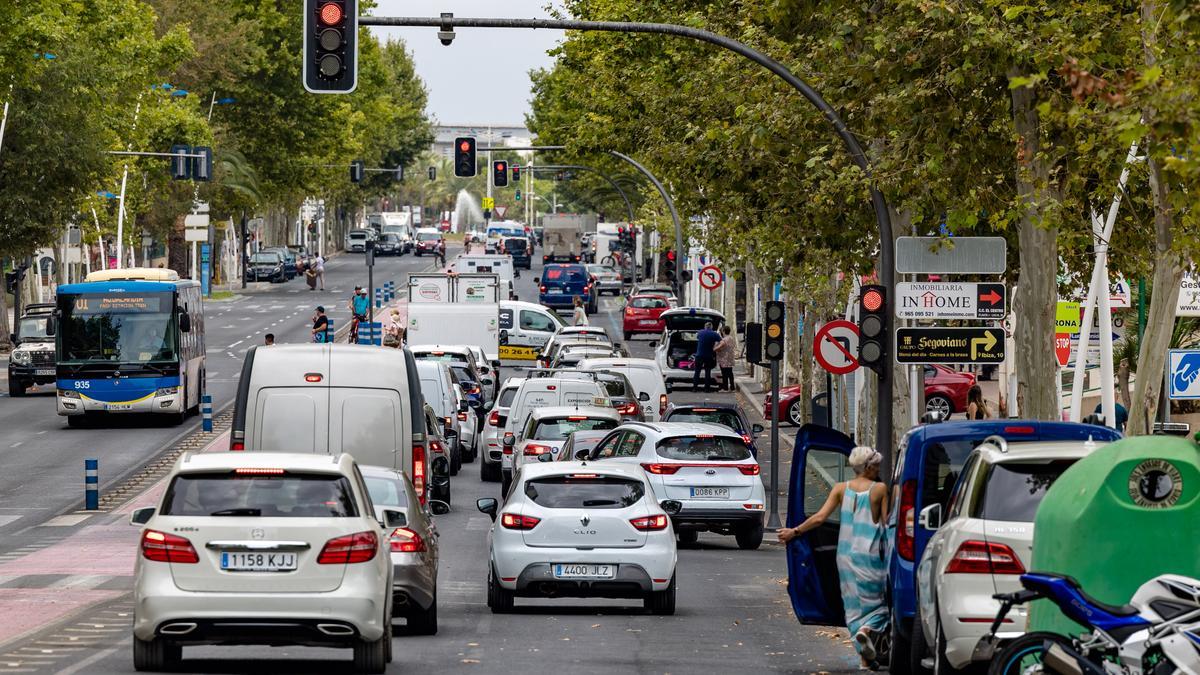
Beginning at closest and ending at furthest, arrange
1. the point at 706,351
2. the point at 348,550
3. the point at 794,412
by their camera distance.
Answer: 1. the point at 348,550
2. the point at 794,412
3. the point at 706,351

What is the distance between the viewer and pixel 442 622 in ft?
58.5

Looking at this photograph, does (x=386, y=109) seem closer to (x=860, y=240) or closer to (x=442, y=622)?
(x=860, y=240)

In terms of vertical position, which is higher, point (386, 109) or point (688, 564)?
point (386, 109)

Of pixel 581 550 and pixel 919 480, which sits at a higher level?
pixel 919 480

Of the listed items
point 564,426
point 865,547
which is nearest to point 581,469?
point 865,547

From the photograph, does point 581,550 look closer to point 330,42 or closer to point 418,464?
point 418,464

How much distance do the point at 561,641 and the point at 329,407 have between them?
219 inches

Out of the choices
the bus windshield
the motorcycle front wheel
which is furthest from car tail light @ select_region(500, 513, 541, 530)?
the bus windshield

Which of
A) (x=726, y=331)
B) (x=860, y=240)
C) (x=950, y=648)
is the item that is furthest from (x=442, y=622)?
(x=726, y=331)

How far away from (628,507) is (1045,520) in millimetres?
9101

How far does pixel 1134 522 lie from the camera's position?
930 cm

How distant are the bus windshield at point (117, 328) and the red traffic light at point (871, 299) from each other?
23.2 m

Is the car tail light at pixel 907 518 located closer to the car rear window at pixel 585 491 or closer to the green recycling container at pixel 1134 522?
the green recycling container at pixel 1134 522

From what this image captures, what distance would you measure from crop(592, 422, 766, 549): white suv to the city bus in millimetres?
18265
